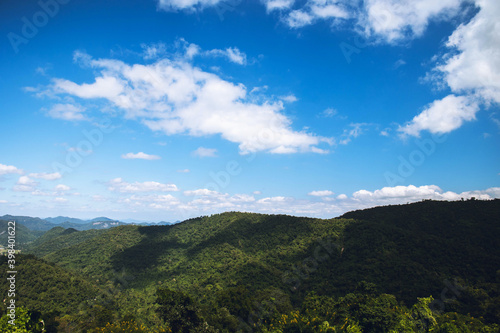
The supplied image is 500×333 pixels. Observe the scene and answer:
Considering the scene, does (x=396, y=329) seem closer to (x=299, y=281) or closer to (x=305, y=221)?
(x=299, y=281)

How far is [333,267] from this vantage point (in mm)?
119438

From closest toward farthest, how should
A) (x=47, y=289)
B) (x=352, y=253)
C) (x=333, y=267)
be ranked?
(x=47, y=289)
(x=333, y=267)
(x=352, y=253)

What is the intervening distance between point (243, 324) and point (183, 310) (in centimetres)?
2045

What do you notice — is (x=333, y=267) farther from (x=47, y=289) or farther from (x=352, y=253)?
(x=47, y=289)

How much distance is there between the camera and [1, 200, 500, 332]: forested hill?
220ft

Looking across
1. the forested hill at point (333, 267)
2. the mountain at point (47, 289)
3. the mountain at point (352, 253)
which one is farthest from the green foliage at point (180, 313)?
the mountain at point (47, 289)

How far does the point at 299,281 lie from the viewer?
403 feet

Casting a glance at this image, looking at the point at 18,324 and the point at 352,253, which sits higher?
the point at 18,324

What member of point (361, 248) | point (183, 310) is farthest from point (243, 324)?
point (361, 248)

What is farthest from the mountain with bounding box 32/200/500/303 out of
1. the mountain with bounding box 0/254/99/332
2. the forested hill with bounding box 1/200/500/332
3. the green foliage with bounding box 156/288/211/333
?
the green foliage with bounding box 156/288/211/333

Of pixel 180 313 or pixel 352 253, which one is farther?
pixel 352 253

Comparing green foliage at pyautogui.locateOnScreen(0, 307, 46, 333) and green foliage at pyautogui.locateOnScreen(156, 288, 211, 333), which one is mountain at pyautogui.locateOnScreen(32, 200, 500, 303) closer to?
green foliage at pyautogui.locateOnScreen(156, 288, 211, 333)

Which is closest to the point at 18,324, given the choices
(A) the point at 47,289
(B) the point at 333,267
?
(A) the point at 47,289

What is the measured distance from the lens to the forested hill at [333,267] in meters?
67.0
